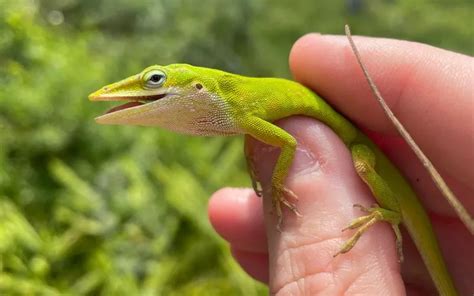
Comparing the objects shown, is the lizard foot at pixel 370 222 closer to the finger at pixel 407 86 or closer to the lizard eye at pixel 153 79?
the finger at pixel 407 86

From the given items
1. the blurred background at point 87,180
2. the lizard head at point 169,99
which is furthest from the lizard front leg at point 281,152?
the blurred background at point 87,180

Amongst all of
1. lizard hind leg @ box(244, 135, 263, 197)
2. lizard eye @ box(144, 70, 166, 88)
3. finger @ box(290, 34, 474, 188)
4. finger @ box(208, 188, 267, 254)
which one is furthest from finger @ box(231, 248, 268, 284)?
lizard eye @ box(144, 70, 166, 88)

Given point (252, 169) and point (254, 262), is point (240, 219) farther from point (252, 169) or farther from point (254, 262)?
point (252, 169)

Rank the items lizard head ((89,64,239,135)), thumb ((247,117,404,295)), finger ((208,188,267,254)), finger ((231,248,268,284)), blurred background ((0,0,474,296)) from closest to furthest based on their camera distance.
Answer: thumb ((247,117,404,295))
lizard head ((89,64,239,135))
finger ((208,188,267,254))
finger ((231,248,268,284))
blurred background ((0,0,474,296))

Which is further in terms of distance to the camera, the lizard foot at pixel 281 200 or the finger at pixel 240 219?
A: the finger at pixel 240 219

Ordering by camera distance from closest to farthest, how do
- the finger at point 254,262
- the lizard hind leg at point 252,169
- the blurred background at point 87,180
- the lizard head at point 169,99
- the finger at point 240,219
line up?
the lizard head at point 169,99 → the lizard hind leg at point 252,169 → the finger at point 240,219 → the finger at point 254,262 → the blurred background at point 87,180

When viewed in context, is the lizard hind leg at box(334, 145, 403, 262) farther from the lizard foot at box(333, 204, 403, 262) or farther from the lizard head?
the lizard head
